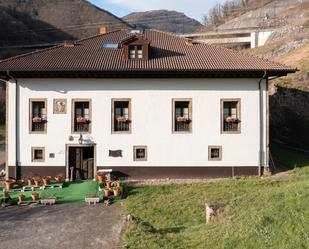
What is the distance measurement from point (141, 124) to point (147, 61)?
3.10 meters

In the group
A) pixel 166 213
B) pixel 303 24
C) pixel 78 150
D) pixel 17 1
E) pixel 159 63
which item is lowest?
pixel 166 213

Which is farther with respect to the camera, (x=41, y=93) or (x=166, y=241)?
(x=41, y=93)

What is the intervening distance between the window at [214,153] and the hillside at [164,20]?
100175mm

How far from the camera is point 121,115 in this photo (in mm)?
22172

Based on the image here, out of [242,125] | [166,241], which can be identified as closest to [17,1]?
[242,125]

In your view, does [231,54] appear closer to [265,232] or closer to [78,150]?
[78,150]

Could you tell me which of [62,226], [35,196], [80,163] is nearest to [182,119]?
[80,163]

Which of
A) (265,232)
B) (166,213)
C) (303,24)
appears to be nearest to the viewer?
(265,232)

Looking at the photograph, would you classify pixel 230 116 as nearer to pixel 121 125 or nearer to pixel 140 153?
pixel 140 153

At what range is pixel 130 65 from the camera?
21.9 metres

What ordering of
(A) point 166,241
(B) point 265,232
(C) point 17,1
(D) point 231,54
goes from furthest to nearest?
→ (C) point 17,1, (D) point 231,54, (A) point 166,241, (B) point 265,232

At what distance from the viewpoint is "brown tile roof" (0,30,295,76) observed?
21.3 meters

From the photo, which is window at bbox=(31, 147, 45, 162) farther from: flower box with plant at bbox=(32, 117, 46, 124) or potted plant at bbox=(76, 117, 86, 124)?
potted plant at bbox=(76, 117, 86, 124)

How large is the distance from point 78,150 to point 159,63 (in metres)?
5.72
